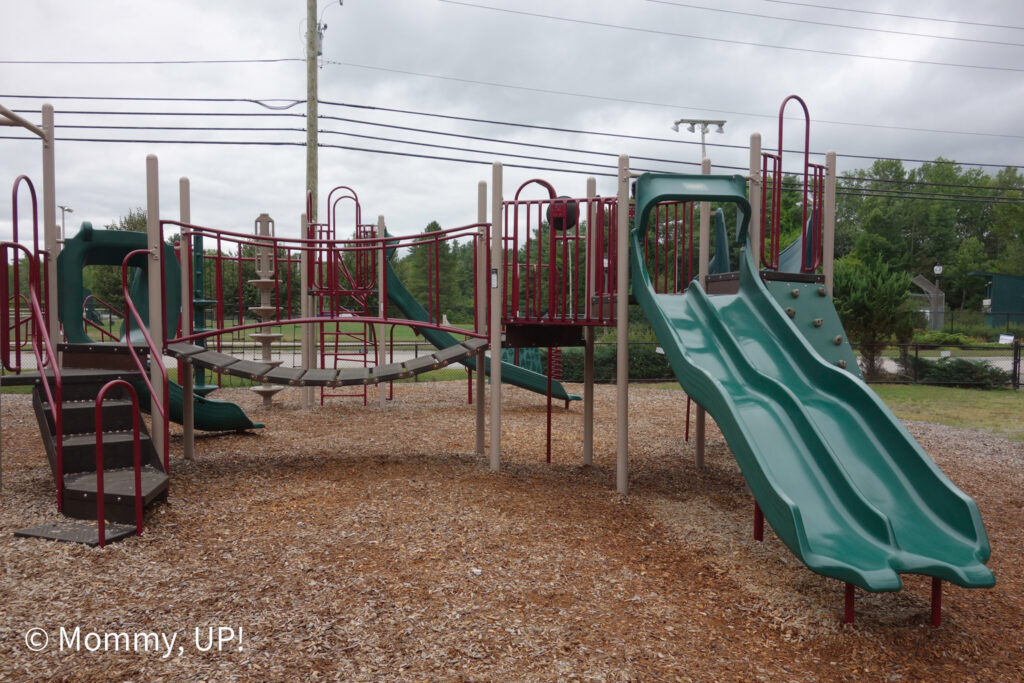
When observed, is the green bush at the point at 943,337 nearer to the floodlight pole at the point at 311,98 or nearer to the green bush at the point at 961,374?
the green bush at the point at 961,374

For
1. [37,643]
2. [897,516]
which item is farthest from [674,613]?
[37,643]

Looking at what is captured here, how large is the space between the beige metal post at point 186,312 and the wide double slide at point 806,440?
3.95 m

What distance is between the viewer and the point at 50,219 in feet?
17.8

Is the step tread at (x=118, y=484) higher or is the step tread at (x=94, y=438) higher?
the step tread at (x=94, y=438)

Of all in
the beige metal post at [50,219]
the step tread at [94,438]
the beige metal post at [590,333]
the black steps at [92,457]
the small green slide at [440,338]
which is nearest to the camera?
the black steps at [92,457]

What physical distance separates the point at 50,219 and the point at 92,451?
7.44 feet

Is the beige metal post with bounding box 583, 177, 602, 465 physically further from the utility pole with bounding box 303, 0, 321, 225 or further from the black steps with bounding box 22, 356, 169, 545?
the utility pole with bounding box 303, 0, 321, 225

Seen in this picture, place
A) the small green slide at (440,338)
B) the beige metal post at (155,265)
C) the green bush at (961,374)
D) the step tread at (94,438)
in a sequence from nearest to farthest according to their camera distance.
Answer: the step tread at (94,438) < the beige metal post at (155,265) < the small green slide at (440,338) < the green bush at (961,374)

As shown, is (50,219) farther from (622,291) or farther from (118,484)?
(622,291)

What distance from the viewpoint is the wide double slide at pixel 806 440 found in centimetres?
334

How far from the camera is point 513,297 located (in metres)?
5.74
